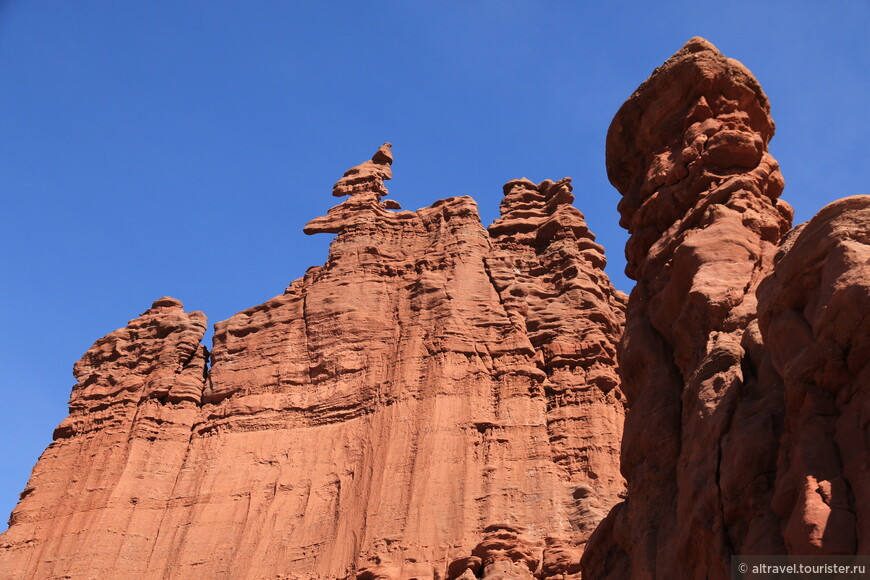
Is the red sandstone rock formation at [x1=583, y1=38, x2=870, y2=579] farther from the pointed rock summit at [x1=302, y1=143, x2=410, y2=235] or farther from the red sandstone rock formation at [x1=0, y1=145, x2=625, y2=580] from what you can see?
the pointed rock summit at [x1=302, y1=143, x2=410, y2=235]

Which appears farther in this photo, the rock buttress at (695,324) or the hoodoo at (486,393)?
the hoodoo at (486,393)

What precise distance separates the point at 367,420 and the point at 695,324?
23.6 meters

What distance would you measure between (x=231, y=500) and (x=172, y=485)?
273cm

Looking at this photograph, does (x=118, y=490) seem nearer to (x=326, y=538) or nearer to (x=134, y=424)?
(x=134, y=424)

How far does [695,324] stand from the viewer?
49.4ft

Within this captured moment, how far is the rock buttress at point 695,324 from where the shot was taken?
40.7ft

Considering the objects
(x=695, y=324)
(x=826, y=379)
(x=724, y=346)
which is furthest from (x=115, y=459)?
(x=826, y=379)

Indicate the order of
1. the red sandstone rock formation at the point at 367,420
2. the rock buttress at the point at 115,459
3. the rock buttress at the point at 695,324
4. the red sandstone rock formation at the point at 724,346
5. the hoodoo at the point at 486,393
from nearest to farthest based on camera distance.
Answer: the red sandstone rock formation at the point at 724,346, the rock buttress at the point at 695,324, the hoodoo at the point at 486,393, the red sandstone rock formation at the point at 367,420, the rock buttress at the point at 115,459

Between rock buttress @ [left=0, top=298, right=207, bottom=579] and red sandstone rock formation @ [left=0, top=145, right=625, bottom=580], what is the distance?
7 cm

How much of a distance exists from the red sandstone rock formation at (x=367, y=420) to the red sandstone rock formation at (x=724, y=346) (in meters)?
14.0

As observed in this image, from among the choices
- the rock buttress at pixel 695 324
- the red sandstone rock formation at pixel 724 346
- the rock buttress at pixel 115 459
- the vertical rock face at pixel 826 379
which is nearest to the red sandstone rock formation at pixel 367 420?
the rock buttress at pixel 115 459

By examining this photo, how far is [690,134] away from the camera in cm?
1791

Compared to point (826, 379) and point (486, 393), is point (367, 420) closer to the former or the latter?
point (486, 393)

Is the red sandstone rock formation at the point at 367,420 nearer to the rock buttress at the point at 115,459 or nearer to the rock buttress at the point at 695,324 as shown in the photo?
the rock buttress at the point at 115,459
